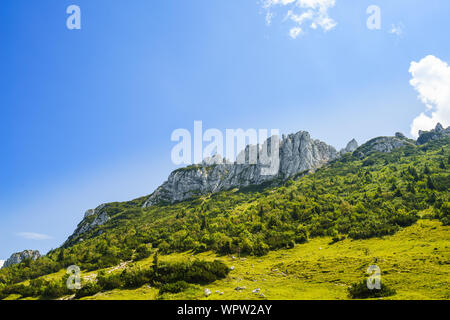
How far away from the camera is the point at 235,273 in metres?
26.5

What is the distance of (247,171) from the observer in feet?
488

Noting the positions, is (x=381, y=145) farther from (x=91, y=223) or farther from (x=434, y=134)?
(x=91, y=223)

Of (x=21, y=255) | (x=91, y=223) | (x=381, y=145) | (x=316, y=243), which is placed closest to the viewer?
(x=316, y=243)

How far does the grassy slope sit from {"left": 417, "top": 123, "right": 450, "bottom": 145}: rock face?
450 feet

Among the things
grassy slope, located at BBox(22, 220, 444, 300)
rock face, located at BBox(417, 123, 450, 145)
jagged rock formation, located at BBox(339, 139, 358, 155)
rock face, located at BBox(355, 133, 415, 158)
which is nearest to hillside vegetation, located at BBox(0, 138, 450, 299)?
grassy slope, located at BBox(22, 220, 444, 300)

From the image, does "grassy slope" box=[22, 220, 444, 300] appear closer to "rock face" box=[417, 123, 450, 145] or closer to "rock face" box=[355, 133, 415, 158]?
"rock face" box=[355, 133, 415, 158]

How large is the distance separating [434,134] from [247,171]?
390 ft

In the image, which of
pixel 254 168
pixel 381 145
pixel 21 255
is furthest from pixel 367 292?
pixel 381 145

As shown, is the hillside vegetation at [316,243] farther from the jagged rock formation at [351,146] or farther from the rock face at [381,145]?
the jagged rock formation at [351,146]

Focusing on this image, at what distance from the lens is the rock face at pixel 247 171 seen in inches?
5443

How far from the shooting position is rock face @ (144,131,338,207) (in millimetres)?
138250

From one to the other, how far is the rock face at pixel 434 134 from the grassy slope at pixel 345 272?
137202mm

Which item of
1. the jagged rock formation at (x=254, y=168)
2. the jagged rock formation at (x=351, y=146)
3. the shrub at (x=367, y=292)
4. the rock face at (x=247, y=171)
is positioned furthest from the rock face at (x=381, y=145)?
the shrub at (x=367, y=292)
